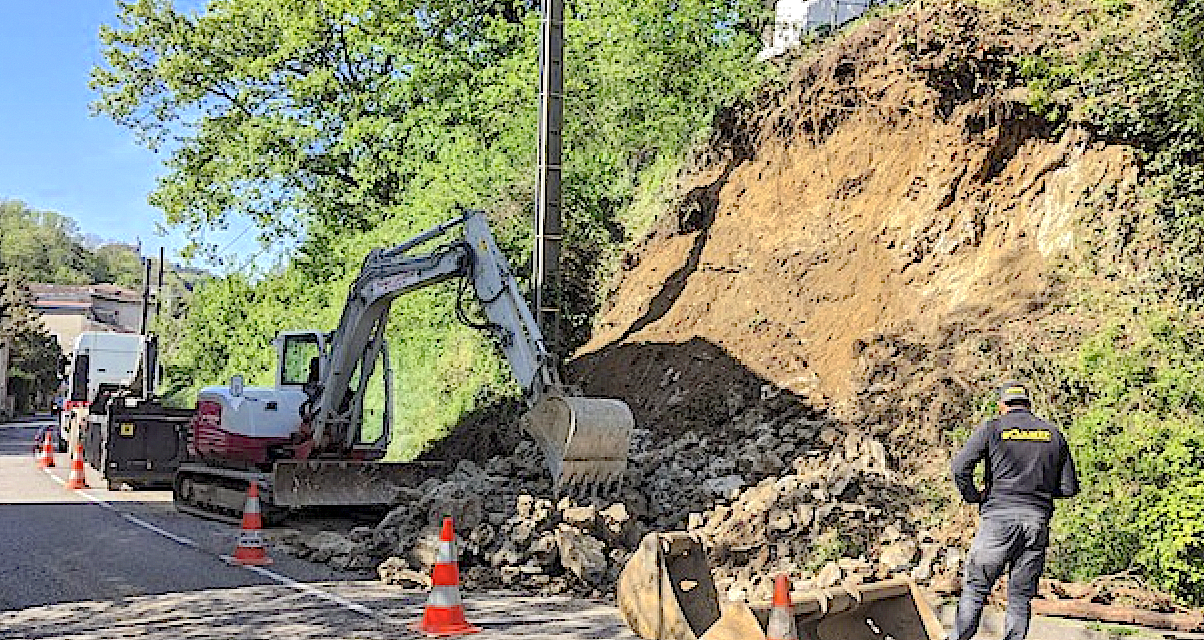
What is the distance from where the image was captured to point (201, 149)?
33094 millimetres

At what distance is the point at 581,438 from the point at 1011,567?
5405 millimetres

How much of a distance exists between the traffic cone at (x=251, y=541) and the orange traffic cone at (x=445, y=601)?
409cm

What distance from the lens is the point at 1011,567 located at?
8008 millimetres

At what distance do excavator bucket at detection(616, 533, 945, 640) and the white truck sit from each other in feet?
88.1

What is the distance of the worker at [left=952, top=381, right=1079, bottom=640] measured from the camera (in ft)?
26.0

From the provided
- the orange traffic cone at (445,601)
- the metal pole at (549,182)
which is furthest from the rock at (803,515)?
the metal pole at (549,182)

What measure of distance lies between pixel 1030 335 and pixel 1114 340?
4.54 ft

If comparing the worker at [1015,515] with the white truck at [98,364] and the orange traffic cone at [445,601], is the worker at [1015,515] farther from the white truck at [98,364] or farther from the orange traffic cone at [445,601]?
the white truck at [98,364]

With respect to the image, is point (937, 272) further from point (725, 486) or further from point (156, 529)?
point (156, 529)

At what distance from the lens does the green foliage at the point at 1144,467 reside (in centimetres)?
978

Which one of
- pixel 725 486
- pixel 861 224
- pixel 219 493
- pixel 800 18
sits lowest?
pixel 219 493

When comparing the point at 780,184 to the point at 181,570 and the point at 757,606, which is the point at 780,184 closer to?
the point at 181,570

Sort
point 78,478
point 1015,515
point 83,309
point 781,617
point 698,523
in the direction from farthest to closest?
point 83,309 → point 78,478 → point 698,523 → point 1015,515 → point 781,617

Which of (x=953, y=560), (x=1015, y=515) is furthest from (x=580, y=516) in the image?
(x=1015, y=515)
